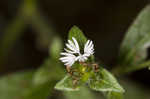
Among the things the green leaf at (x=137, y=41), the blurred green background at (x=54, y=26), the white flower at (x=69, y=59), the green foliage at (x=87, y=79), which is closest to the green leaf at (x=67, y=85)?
the green foliage at (x=87, y=79)

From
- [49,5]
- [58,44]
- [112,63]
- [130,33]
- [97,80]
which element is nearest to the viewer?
[97,80]

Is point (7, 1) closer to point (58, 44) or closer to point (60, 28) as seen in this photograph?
point (60, 28)

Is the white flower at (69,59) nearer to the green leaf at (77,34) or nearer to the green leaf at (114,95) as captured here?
the green leaf at (77,34)

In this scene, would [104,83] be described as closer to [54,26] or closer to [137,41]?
[137,41]

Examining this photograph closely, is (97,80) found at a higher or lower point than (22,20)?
lower

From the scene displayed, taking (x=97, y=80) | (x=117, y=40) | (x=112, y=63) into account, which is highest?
(x=117, y=40)

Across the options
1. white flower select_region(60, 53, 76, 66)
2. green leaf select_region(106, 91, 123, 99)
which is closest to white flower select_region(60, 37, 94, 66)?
white flower select_region(60, 53, 76, 66)

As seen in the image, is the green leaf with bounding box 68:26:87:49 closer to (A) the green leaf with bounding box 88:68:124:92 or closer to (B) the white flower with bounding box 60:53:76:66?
(B) the white flower with bounding box 60:53:76:66

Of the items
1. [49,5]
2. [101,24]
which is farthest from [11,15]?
[101,24]

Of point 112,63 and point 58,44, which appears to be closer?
point 58,44
